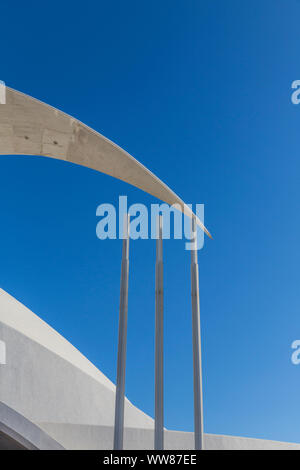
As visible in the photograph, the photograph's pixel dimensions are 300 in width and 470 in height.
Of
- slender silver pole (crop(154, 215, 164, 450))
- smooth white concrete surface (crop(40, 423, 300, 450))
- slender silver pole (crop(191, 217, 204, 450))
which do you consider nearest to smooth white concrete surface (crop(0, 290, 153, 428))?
smooth white concrete surface (crop(40, 423, 300, 450))

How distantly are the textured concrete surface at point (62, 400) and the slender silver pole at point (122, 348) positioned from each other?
261 centimetres

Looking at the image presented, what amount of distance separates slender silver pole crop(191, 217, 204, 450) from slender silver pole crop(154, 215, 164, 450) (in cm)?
76

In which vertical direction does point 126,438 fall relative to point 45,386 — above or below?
below

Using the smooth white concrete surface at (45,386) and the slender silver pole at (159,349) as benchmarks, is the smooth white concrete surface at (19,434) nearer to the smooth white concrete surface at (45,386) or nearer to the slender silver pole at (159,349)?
the slender silver pole at (159,349)

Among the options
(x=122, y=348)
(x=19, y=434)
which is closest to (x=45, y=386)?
(x=122, y=348)

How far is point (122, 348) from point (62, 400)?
657 cm

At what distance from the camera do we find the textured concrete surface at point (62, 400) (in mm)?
14984

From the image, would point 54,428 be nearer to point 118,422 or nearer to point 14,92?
point 118,422

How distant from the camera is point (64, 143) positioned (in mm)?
13500

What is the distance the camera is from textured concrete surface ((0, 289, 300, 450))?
14984mm

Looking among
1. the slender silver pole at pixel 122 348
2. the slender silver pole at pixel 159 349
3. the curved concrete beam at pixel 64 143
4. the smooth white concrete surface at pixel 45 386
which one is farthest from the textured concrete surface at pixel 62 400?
the curved concrete beam at pixel 64 143

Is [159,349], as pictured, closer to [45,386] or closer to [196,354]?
[196,354]

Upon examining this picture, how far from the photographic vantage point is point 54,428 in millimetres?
14672
